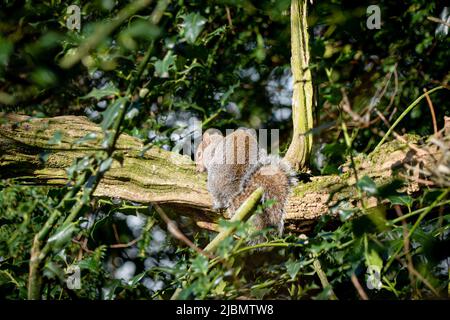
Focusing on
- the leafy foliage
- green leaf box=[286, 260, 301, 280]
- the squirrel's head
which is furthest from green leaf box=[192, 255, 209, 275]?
the squirrel's head

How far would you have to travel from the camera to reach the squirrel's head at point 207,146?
2504 millimetres

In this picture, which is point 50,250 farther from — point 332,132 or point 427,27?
point 427,27

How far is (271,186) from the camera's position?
196 cm

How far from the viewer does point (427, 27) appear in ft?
9.04

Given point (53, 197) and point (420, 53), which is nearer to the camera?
point (53, 197)

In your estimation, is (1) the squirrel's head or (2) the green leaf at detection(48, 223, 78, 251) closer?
(2) the green leaf at detection(48, 223, 78, 251)

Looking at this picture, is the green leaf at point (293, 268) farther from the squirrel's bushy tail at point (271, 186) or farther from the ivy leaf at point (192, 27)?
the ivy leaf at point (192, 27)

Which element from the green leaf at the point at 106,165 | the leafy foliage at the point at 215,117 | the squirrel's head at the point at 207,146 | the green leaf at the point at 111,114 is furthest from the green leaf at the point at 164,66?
the squirrel's head at the point at 207,146

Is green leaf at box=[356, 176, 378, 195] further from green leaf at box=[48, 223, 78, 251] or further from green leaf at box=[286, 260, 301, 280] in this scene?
green leaf at box=[48, 223, 78, 251]

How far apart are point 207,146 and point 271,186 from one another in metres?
0.77

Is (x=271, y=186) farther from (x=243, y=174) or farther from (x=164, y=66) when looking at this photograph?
(x=164, y=66)

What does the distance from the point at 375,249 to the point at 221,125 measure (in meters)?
1.80

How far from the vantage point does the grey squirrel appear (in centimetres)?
193
